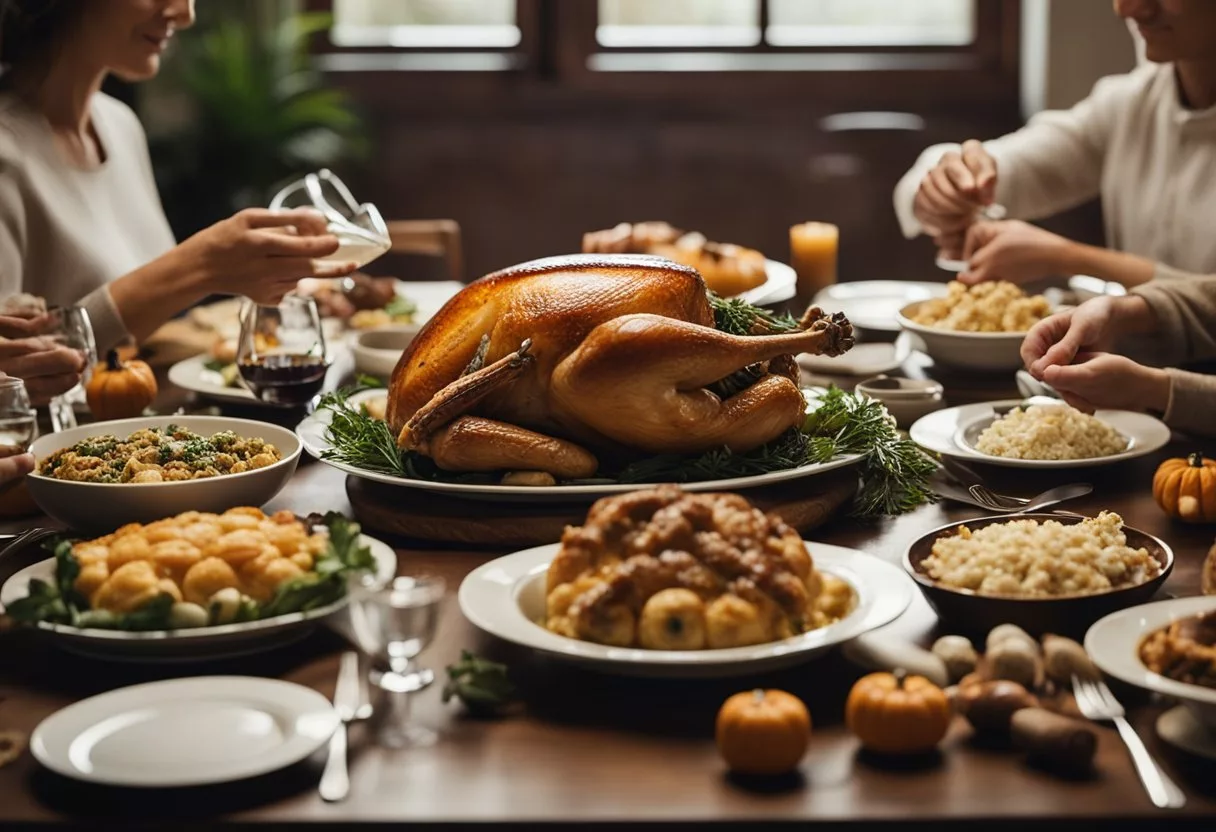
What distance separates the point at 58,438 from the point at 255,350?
45 cm

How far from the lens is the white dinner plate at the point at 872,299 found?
3154 mm

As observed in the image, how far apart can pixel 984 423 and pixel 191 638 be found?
1.33m

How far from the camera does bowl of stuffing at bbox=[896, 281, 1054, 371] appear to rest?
8.49 feet

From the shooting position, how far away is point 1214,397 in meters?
2.14

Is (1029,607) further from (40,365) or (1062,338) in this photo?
(40,365)

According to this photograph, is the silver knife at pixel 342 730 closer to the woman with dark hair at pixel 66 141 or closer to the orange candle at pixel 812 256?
the woman with dark hair at pixel 66 141

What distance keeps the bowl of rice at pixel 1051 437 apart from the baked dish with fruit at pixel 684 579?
2.38ft

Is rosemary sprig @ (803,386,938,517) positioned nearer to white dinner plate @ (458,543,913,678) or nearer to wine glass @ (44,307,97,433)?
white dinner plate @ (458,543,913,678)

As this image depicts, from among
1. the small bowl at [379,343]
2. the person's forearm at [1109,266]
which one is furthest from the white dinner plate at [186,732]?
the person's forearm at [1109,266]

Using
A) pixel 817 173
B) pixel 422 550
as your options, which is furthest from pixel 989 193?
pixel 817 173

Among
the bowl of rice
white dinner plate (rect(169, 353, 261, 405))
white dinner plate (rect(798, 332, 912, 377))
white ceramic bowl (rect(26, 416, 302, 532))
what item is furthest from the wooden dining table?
white dinner plate (rect(798, 332, 912, 377))

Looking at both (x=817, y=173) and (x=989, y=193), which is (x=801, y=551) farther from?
(x=817, y=173)

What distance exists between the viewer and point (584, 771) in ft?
3.75

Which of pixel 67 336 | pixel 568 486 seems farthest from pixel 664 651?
pixel 67 336
